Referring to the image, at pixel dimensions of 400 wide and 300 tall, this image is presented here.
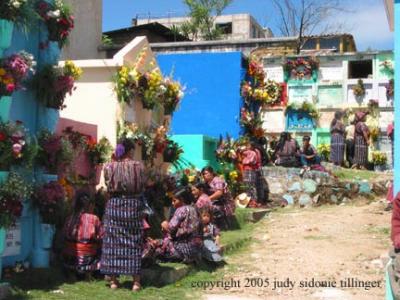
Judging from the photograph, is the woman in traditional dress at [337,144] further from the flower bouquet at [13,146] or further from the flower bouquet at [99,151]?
the flower bouquet at [13,146]

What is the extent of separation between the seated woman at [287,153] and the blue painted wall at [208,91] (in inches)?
54.0

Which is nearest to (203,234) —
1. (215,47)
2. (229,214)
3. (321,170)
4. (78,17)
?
(229,214)

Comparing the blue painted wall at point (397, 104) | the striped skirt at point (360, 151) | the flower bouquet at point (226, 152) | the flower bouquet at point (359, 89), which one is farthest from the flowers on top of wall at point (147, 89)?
the flower bouquet at point (359, 89)

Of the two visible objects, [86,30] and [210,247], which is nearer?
[210,247]

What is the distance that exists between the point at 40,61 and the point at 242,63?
10.00 metres

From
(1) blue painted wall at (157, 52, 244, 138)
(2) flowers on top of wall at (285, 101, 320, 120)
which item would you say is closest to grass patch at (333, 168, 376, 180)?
(1) blue painted wall at (157, 52, 244, 138)

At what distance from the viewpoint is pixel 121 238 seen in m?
7.12

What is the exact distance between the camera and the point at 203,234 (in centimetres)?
891

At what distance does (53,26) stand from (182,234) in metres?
3.13

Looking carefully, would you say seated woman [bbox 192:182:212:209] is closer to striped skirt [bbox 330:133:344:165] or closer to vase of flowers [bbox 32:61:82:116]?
vase of flowers [bbox 32:61:82:116]

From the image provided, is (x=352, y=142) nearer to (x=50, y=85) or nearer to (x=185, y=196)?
(x=185, y=196)

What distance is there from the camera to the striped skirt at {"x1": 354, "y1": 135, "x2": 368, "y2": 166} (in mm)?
18406

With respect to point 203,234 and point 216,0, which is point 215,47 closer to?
point 203,234

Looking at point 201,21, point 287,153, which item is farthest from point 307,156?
point 201,21
